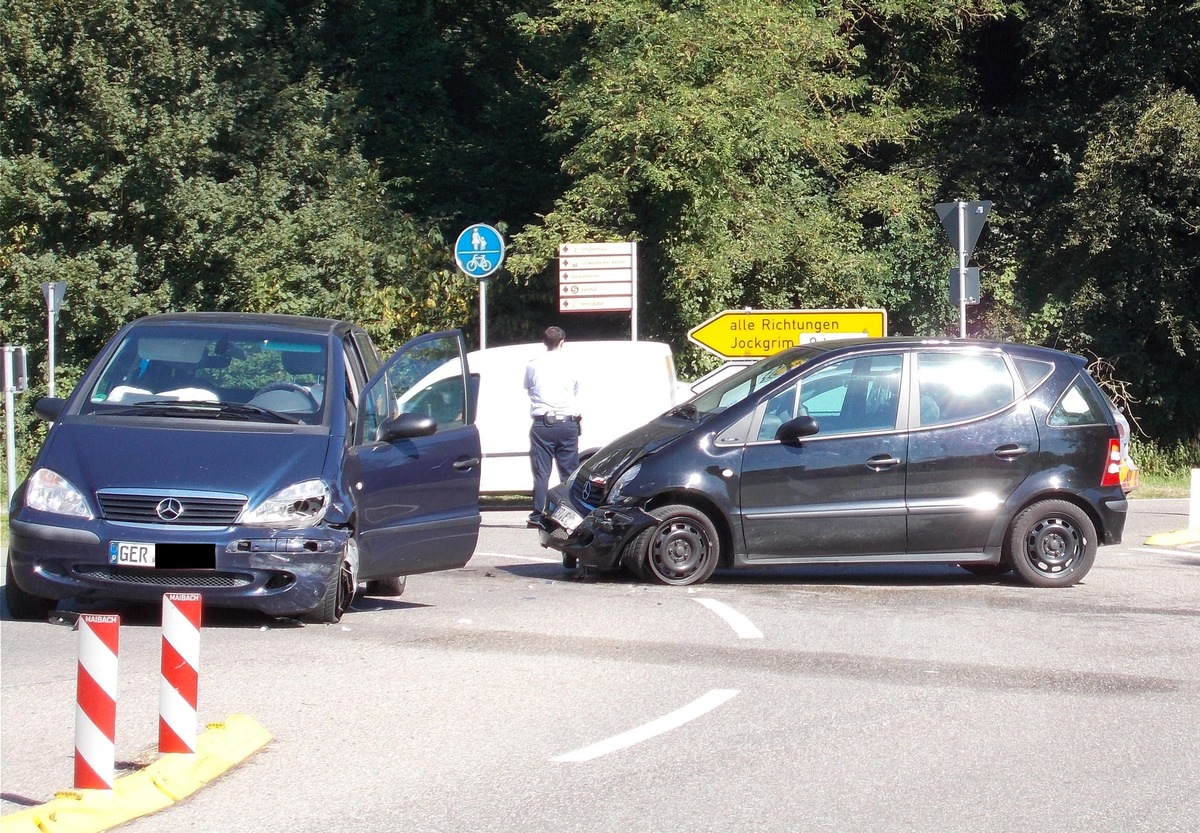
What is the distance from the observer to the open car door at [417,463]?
877 centimetres

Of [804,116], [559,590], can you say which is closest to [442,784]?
[559,590]

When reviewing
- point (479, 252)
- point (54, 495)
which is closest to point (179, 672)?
point (54, 495)

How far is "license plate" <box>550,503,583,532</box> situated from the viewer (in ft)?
35.5

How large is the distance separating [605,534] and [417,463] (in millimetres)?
1943

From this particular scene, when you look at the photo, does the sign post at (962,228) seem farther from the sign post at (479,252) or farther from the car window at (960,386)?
the sign post at (479,252)

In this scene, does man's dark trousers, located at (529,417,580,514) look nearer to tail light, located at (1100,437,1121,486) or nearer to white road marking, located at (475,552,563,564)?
white road marking, located at (475,552,563,564)

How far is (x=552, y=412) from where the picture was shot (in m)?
14.2

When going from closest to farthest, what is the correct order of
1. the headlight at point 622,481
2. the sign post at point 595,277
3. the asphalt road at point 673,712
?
the asphalt road at point 673,712
the headlight at point 622,481
the sign post at point 595,277

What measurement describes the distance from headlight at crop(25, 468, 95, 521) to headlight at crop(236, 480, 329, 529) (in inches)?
33.1

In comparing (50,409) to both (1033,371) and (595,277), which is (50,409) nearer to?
(1033,371)

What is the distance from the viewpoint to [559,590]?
10469mm

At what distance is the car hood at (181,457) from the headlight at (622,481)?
9.05 feet

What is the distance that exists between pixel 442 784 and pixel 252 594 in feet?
9.40

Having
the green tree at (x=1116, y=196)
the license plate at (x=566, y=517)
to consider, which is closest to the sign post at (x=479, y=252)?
the license plate at (x=566, y=517)
